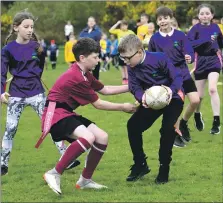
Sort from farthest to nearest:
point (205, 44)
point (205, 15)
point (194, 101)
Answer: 1. point (205, 44)
2. point (205, 15)
3. point (194, 101)

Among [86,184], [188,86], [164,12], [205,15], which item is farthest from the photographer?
[205,15]

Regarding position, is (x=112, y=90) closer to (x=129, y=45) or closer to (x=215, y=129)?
(x=129, y=45)

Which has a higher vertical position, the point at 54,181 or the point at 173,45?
the point at 173,45

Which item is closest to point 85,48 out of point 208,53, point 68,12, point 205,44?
point 205,44

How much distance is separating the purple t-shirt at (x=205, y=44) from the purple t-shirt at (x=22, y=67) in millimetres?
3509

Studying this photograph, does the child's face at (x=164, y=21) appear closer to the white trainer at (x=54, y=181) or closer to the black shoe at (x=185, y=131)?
the black shoe at (x=185, y=131)

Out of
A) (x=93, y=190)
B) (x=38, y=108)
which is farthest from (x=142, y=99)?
(x=38, y=108)

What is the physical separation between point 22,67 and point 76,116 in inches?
55.5

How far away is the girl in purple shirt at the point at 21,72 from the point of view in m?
7.88

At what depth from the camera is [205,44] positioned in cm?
1072

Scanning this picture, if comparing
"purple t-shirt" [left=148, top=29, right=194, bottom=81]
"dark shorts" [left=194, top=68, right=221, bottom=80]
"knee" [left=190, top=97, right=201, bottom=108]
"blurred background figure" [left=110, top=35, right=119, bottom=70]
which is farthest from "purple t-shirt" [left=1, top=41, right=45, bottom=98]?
"blurred background figure" [left=110, top=35, right=119, bottom=70]

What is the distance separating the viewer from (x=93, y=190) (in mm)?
6953

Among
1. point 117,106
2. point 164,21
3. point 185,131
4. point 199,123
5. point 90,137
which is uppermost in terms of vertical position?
point 164,21

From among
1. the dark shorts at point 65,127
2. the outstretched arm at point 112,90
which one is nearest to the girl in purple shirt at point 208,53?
the outstretched arm at point 112,90
